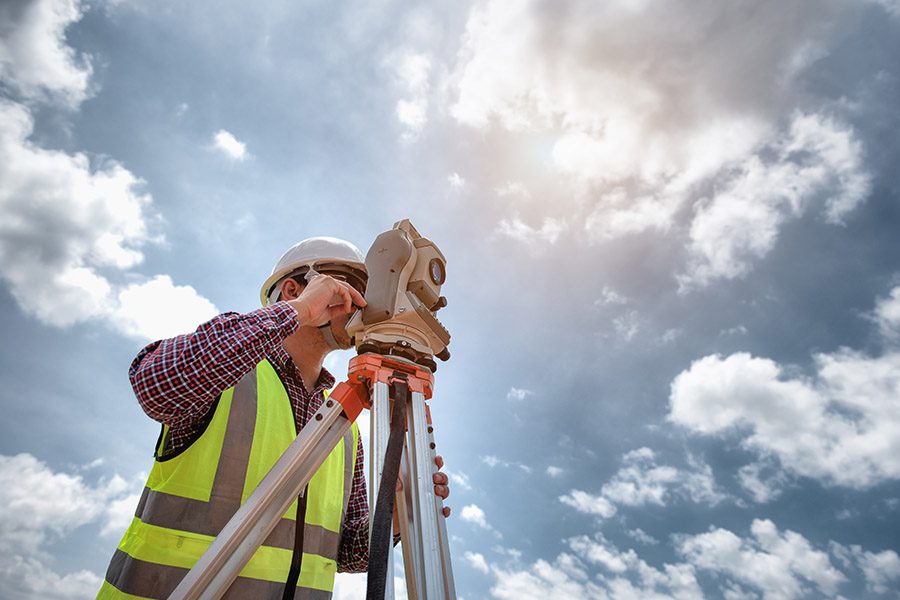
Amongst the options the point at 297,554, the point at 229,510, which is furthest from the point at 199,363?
the point at 297,554

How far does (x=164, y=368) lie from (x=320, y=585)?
4.11ft

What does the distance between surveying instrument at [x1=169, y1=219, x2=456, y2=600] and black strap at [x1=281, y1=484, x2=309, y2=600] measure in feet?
0.10

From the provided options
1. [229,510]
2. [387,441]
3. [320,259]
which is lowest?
[229,510]

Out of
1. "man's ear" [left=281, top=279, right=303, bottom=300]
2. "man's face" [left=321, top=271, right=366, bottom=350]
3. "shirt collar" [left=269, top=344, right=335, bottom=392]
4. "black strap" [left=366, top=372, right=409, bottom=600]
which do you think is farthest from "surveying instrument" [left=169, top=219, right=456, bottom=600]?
"man's ear" [left=281, top=279, right=303, bottom=300]

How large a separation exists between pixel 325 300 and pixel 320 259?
3.18 feet

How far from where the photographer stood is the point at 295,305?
2133 mm

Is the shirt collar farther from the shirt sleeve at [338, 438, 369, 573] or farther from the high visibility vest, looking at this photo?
the shirt sleeve at [338, 438, 369, 573]

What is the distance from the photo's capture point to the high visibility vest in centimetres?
195

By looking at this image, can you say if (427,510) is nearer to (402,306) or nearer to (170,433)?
(402,306)

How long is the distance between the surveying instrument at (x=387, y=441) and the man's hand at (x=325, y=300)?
0.25 feet

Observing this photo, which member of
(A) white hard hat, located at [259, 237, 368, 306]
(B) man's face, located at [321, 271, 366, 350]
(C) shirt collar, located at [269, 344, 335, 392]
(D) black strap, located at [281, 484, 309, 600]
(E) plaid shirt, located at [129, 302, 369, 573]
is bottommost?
(D) black strap, located at [281, 484, 309, 600]

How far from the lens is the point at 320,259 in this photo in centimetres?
312

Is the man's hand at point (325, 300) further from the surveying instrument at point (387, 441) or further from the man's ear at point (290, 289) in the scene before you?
the man's ear at point (290, 289)

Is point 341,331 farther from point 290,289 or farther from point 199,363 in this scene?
point 199,363
